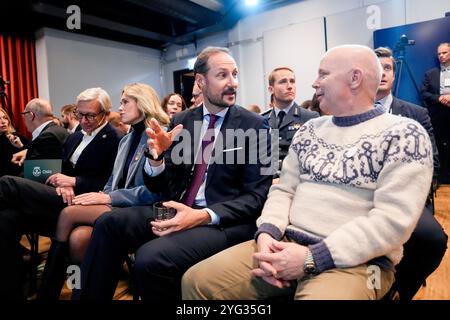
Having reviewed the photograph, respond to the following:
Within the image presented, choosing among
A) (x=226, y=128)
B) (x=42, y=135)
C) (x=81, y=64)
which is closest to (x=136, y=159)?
(x=226, y=128)

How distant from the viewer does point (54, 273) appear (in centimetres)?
169

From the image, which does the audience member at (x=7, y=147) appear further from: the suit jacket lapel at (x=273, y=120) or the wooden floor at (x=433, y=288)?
the suit jacket lapel at (x=273, y=120)

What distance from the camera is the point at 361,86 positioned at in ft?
3.94

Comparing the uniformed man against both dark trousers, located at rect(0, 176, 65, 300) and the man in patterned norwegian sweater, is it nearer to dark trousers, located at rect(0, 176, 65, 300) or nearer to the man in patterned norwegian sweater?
the man in patterned norwegian sweater

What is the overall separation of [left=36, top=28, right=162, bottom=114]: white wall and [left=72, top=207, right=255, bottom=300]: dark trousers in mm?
5378

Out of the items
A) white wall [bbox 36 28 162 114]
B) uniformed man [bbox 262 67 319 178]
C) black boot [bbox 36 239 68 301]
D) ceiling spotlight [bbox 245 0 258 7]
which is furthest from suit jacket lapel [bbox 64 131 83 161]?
ceiling spotlight [bbox 245 0 258 7]

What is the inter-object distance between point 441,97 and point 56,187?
4.30m

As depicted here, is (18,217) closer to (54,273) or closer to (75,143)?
(54,273)

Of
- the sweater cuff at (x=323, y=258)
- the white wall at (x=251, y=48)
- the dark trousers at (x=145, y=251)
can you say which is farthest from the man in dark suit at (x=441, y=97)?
the sweater cuff at (x=323, y=258)

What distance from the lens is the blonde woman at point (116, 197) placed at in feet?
5.62

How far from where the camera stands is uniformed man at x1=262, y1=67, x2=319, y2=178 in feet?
8.60

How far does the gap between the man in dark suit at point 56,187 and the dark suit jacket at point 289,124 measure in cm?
120
